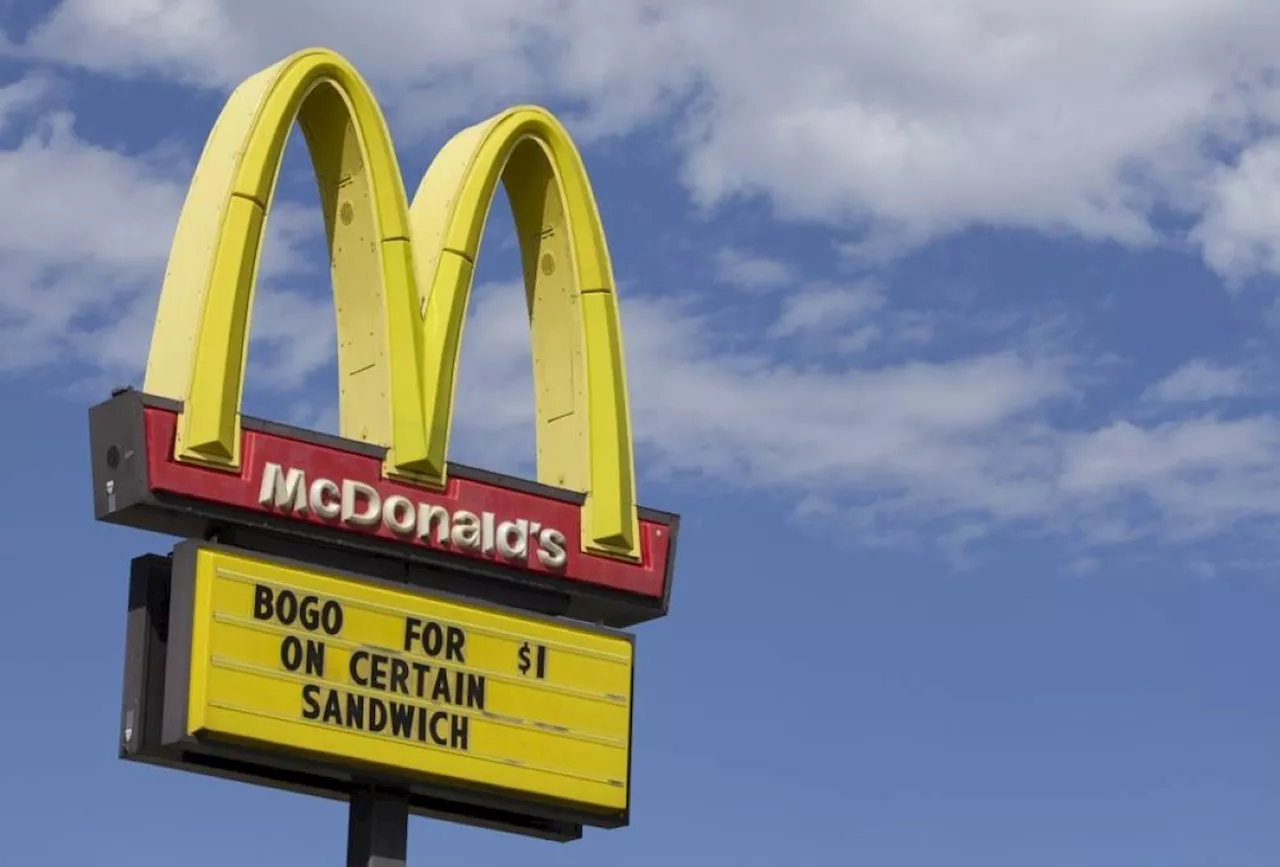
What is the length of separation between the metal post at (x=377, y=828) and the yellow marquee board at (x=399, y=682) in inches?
15.0

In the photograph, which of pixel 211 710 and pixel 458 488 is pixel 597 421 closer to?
pixel 458 488

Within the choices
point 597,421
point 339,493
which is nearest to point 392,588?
point 339,493

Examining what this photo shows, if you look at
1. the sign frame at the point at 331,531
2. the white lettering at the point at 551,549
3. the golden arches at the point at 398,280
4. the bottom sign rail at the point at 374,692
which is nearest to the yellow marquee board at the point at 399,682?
the bottom sign rail at the point at 374,692

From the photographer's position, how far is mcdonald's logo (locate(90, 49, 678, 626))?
25.7 metres

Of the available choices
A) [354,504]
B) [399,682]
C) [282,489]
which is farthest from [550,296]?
[399,682]

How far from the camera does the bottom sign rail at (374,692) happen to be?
2533 cm

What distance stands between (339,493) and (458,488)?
4.26 ft

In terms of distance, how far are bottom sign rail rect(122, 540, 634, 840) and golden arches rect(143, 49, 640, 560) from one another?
1127 mm

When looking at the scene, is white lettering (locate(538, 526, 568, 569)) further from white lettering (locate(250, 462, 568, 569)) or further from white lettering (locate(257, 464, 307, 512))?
white lettering (locate(257, 464, 307, 512))

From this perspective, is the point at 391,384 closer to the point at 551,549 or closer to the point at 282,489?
→ the point at 282,489

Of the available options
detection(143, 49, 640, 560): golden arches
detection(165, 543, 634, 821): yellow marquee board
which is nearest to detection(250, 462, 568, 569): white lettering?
detection(143, 49, 640, 560): golden arches

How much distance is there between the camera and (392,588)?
26.7 metres

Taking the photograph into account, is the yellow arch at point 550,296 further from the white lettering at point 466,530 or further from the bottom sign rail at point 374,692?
the bottom sign rail at point 374,692

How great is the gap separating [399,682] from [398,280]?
3542 mm
